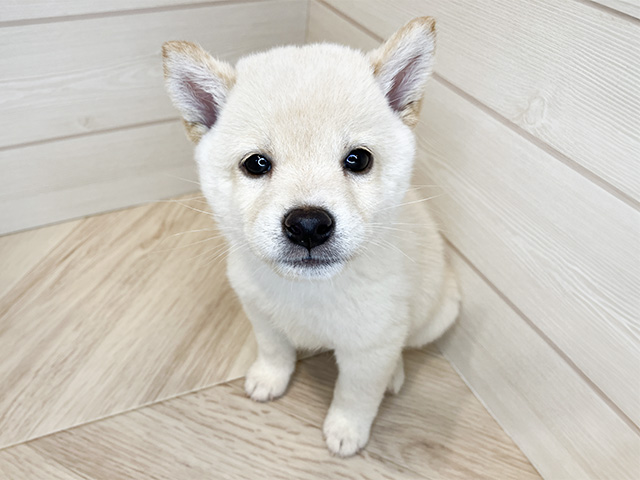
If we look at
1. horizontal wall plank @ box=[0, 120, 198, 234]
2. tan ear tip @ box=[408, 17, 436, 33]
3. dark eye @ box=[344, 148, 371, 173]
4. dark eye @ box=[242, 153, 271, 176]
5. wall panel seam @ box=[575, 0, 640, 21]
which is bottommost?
horizontal wall plank @ box=[0, 120, 198, 234]

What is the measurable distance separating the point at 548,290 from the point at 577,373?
17cm

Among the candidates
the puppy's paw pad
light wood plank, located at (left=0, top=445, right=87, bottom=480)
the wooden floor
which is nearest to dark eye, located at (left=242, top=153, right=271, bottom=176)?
the wooden floor

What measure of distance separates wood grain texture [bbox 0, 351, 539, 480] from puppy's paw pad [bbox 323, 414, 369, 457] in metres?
0.03

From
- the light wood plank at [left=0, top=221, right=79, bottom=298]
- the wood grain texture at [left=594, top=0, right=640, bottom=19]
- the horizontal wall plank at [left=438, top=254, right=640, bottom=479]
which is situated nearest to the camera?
the wood grain texture at [left=594, top=0, right=640, bottom=19]

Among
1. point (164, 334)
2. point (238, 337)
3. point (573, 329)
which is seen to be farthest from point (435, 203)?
point (164, 334)

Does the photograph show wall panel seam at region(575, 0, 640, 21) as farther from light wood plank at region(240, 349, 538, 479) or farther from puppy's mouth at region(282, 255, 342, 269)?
light wood plank at region(240, 349, 538, 479)

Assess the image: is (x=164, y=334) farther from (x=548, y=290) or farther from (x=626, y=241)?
(x=626, y=241)

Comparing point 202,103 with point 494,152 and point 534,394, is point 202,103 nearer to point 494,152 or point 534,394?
point 494,152

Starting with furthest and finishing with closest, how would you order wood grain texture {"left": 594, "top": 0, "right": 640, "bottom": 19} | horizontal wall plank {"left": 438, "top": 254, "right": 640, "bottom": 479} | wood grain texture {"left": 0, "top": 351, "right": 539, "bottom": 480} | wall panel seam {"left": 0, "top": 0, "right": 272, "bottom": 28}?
1. wall panel seam {"left": 0, "top": 0, "right": 272, "bottom": 28}
2. wood grain texture {"left": 0, "top": 351, "right": 539, "bottom": 480}
3. horizontal wall plank {"left": 438, "top": 254, "right": 640, "bottom": 479}
4. wood grain texture {"left": 594, "top": 0, "right": 640, "bottom": 19}

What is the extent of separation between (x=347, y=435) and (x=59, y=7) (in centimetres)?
129

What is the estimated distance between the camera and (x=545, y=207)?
3.54 ft

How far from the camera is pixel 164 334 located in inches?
58.0

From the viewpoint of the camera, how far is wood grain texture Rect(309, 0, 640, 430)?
0.97 meters

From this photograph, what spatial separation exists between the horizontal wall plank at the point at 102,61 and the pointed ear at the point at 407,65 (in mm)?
809
